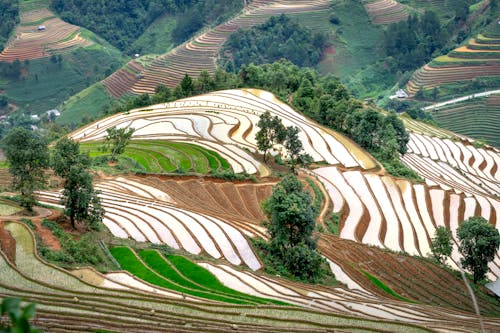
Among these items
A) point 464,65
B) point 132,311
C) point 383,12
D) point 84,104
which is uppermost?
point 383,12

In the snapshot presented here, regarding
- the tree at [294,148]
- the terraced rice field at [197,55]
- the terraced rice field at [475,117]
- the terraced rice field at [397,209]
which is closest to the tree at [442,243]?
the terraced rice field at [397,209]

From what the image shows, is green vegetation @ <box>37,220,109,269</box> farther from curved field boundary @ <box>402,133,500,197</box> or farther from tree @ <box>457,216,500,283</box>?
curved field boundary @ <box>402,133,500,197</box>

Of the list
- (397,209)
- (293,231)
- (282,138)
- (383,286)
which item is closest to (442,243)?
(383,286)

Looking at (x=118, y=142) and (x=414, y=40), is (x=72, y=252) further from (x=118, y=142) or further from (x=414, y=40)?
(x=414, y=40)

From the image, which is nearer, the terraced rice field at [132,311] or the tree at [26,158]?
the terraced rice field at [132,311]

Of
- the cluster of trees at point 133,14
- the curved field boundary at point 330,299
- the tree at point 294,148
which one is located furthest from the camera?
the cluster of trees at point 133,14

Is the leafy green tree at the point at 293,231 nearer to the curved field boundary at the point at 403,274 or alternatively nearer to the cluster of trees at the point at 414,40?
the curved field boundary at the point at 403,274
